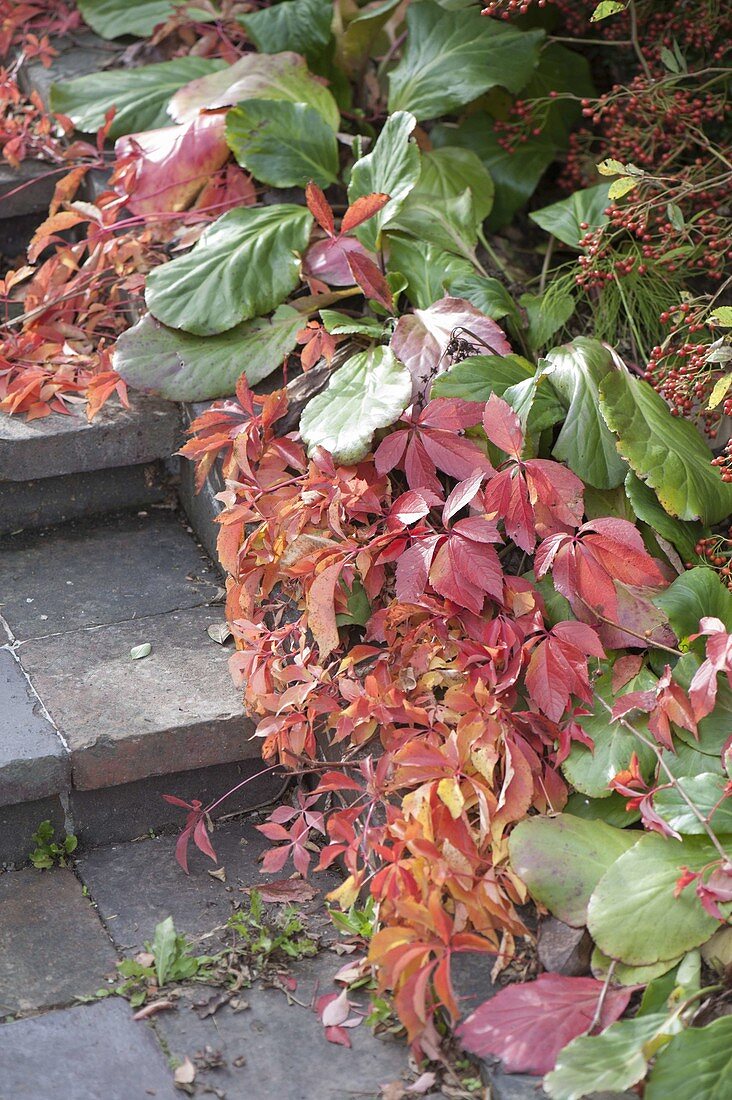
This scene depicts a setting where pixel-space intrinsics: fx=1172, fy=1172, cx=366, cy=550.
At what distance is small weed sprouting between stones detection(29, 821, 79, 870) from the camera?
1733 mm

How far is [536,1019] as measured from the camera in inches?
54.3

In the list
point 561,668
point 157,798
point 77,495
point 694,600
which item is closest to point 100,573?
point 77,495

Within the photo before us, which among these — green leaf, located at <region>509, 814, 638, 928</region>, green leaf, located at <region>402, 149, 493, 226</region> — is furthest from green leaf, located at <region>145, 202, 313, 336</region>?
green leaf, located at <region>509, 814, 638, 928</region>

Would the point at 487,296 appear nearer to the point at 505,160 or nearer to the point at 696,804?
the point at 505,160

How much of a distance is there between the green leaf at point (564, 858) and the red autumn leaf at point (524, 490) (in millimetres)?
395

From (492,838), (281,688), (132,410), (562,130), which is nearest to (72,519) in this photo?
(132,410)

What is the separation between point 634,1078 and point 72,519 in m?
1.47

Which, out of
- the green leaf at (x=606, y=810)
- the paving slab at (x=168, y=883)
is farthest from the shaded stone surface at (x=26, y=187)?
the green leaf at (x=606, y=810)

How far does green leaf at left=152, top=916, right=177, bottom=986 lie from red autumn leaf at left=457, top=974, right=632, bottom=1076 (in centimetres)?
39

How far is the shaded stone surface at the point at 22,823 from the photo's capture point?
1716mm

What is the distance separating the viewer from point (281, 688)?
5.95ft

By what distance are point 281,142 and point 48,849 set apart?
1425mm

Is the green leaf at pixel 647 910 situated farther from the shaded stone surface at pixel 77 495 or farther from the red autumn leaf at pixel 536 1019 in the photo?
the shaded stone surface at pixel 77 495

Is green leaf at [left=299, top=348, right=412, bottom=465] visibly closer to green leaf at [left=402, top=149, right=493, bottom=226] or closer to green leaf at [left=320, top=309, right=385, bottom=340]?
green leaf at [left=320, top=309, right=385, bottom=340]
